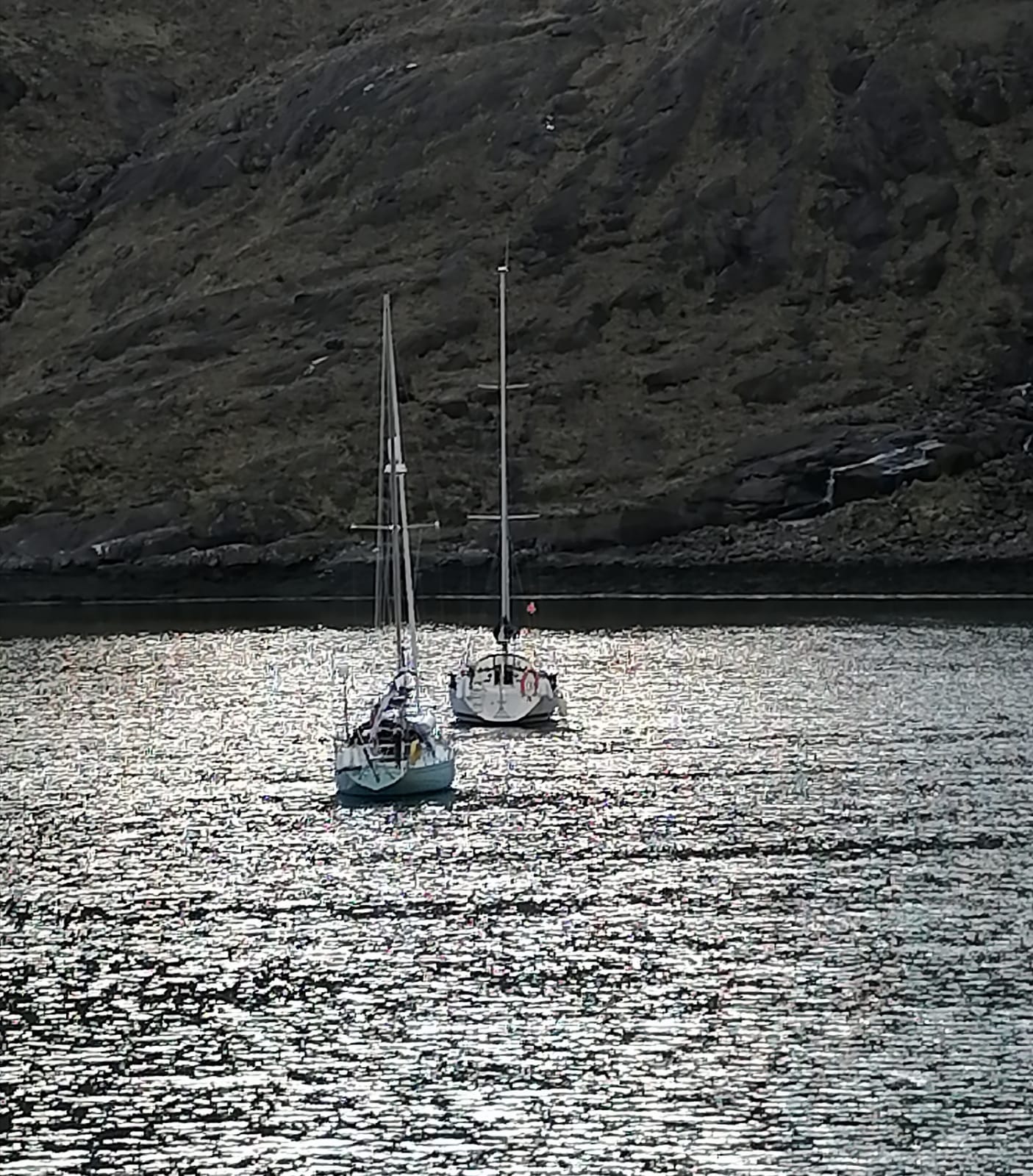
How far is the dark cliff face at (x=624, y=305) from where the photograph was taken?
157375 mm

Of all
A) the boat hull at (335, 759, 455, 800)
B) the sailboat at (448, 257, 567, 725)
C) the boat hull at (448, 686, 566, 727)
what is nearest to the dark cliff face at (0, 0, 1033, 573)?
the sailboat at (448, 257, 567, 725)

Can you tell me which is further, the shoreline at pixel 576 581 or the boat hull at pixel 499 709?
the shoreline at pixel 576 581

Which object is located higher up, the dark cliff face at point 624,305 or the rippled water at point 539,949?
the dark cliff face at point 624,305

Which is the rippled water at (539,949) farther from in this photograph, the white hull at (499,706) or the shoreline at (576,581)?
the shoreline at (576,581)

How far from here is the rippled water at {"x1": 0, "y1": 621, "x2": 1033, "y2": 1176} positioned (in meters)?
40.8

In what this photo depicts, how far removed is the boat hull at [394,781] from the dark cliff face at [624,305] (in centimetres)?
7860

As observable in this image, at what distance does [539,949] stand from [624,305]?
12547 cm

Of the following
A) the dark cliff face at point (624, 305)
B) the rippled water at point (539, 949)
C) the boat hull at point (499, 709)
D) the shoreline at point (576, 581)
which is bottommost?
the rippled water at point (539, 949)

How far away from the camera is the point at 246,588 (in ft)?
506

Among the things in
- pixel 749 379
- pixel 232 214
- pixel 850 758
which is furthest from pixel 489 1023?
pixel 232 214

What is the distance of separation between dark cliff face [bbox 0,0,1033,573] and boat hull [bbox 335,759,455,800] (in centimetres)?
7860

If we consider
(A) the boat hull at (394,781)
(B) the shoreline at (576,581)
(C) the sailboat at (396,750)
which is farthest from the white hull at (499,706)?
(B) the shoreline at (576,581)

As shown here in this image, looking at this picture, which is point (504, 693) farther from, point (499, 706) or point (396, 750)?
point (396, 750)

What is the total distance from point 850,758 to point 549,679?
14.6 meters
